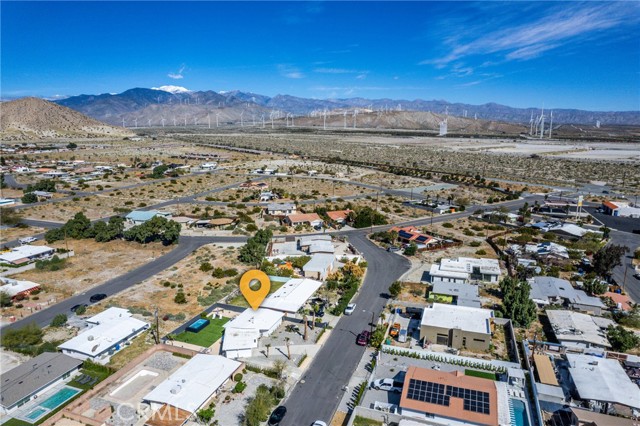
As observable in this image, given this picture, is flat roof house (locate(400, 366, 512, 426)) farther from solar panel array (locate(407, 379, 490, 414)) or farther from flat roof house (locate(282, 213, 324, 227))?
flat roof house (locate(282, 213, 324, 227))

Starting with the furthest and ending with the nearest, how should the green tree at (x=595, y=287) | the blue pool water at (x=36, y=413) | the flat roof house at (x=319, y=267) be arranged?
the flat roof house at (x=319, y=267) < the green tree at (x=595, y=287) < the blue pool water at (x=36, y=413)

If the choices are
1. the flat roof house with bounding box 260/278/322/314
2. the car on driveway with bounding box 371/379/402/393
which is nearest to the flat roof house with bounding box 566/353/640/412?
the car on driveway with bounding box 371/379/402/393

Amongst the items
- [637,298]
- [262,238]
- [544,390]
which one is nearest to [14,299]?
[262,238]

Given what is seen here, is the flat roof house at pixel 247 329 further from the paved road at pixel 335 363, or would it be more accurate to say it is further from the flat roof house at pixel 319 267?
the flat roof house at pixel 319 267

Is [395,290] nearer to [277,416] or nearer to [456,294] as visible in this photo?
[456,294]

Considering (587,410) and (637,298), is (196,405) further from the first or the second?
(637,298)

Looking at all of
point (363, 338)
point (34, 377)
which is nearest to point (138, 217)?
point (34, 377)

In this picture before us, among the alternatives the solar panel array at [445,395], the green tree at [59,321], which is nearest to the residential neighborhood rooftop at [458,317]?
the solar panel array at [445,395]
